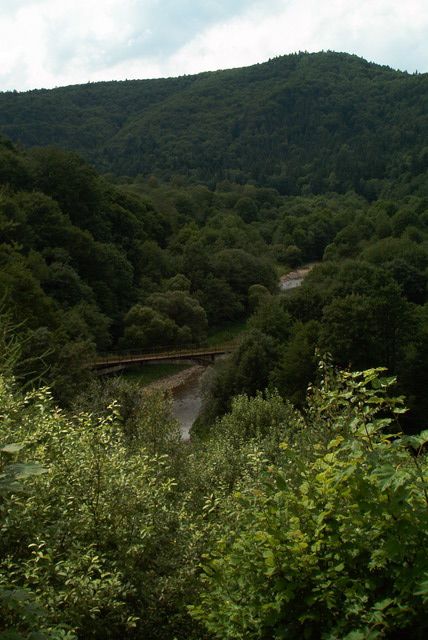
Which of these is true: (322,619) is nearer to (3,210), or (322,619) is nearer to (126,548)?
(126,548)

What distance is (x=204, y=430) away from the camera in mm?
39125

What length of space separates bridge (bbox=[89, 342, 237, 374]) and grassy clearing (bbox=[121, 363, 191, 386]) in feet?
4.27

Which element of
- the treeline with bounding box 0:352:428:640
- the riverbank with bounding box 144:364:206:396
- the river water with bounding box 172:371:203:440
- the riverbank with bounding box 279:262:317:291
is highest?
the treeline with bounding box 0:352:428:640

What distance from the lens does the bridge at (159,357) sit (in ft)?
168

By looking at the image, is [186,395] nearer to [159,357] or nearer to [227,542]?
[159,357]

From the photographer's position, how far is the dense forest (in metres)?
5.89

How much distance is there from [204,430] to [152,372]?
1852cm

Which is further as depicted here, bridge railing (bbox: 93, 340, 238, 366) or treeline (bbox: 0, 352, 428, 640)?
bridge railing (bbox: 93, 340, 238, 366)

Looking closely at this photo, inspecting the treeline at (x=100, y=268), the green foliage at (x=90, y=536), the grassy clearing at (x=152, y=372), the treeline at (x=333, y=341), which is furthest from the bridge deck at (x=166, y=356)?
the green foliage at (x=90, y=536)

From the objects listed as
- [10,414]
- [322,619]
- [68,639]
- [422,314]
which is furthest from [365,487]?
[422,314]

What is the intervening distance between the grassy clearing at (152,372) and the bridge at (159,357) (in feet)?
4.27

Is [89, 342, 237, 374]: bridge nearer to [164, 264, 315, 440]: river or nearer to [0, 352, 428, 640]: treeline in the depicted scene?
[164, 264, 315, 440]: river

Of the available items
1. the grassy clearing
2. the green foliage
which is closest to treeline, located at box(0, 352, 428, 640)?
the green foliage

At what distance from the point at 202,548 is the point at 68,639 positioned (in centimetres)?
545
